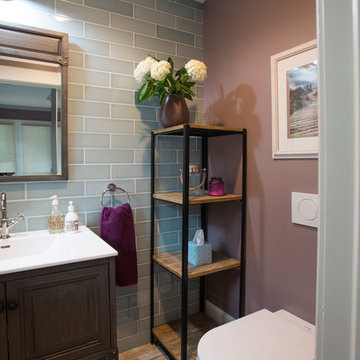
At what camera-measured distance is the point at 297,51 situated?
4.64 ft

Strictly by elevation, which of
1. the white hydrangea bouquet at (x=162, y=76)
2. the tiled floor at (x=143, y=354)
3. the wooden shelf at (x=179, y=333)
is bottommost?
the tiled floor at (x=143, y=354)

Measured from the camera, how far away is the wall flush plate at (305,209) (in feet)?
4.45

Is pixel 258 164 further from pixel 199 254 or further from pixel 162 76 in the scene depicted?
pixel 162 76

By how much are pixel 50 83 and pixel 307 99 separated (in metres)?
1.39

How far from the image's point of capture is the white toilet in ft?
3.66

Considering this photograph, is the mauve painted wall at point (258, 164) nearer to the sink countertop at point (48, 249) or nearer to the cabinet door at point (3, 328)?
the sink countertop at point (48, 249)

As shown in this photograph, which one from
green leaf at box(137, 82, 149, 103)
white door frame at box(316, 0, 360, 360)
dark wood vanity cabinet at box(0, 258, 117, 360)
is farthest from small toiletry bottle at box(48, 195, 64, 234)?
white door frame at box(316, 0, 360, 360)

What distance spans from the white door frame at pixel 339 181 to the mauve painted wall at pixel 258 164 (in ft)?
3.61

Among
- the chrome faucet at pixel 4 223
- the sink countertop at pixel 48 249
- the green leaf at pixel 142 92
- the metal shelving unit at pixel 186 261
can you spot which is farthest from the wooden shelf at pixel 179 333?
the green leaf at pixel 142 92

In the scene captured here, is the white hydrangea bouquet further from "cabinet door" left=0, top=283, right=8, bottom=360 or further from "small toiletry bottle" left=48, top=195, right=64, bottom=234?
"cabinet door" left=0, top=283, right=8, bottom=360

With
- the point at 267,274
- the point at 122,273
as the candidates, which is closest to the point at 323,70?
the point at 267,274

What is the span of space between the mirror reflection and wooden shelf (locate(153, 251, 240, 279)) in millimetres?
866

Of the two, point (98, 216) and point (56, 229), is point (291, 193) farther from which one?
point (56, 229)

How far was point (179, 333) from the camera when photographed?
1924mm
